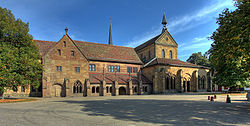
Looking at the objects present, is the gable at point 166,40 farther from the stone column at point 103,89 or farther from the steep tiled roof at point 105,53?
the stone column at point 103,89

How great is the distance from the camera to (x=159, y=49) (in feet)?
158

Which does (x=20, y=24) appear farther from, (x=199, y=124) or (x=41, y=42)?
(x=199, y=124)

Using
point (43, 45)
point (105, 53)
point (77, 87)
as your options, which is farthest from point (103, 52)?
point (43, 45)

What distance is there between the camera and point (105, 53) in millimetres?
43594

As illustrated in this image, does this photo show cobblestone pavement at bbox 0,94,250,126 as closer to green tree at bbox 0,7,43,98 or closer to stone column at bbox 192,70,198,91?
green tree at bbox 0,7,43,98

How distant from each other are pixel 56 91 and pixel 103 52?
15767 millimetres

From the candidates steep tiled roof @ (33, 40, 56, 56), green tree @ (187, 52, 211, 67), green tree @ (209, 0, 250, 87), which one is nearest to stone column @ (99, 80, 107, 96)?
steep tiled roof @ (33, 40, 56, 56)

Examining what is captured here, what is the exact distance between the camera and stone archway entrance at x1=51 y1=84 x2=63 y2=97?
3253 centimetres

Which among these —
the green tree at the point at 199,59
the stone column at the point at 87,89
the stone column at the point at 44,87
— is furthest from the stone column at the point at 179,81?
the green tree at the point at 199,59

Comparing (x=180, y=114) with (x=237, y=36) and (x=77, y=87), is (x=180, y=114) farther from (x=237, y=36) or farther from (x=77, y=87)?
(x=77, y=87)

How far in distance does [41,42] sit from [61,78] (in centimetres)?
1076

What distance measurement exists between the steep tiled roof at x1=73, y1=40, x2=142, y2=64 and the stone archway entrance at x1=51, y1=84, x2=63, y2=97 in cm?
987

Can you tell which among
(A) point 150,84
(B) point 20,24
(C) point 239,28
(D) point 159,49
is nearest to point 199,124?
(C) point 239,28

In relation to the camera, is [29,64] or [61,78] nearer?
[29,64]
